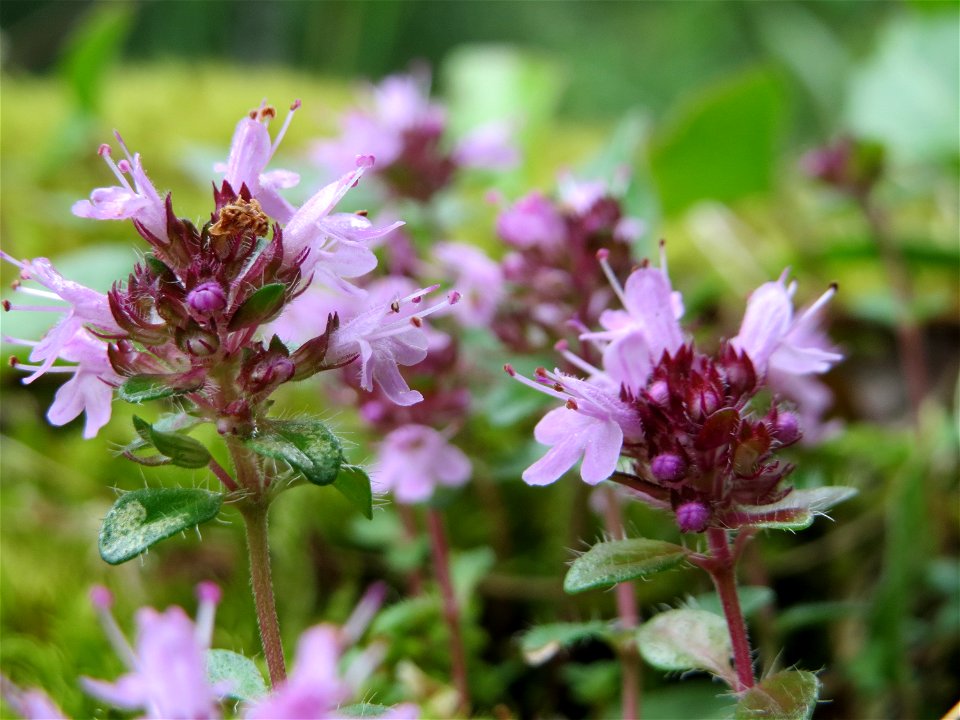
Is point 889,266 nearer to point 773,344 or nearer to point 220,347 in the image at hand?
point 773,344

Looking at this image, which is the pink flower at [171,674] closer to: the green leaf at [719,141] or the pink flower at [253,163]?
the pink flower at [253,163]

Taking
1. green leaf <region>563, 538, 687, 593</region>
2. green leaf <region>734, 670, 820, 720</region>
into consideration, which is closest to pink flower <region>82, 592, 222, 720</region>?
green leaf <region>563, 538, 687, 593</region>

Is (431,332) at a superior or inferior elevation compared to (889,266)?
superior

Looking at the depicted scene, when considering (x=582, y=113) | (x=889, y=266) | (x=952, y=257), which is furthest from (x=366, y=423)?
(x=582, y=113)

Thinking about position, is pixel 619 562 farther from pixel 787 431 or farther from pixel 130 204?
pixel 130 204

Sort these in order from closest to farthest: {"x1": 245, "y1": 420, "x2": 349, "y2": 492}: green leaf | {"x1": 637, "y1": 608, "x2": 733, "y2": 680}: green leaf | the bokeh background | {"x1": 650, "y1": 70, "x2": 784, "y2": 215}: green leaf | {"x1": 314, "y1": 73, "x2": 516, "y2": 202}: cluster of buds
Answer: {"x1": 245, "y1": 420, "x2": 349, "y2": 492}: green leaf < {"x1": 637, "y1": 608, "x2": 733, "y2": 680}: green leaf < the bokeh background < {"x1": 314, "y1": 73, "x2": 516, "y2": 202}: cluster of buds < {"x1": 650, "y1": 70, "x2": 784, "y2": 215}: green leaf

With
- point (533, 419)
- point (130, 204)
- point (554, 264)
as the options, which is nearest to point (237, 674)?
point (130, 204)

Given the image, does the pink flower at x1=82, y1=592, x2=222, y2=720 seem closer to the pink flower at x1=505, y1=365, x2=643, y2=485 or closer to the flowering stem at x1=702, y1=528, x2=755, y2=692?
Answer: the pink flower at x1=505, y1=365, x2=643, y2=485
